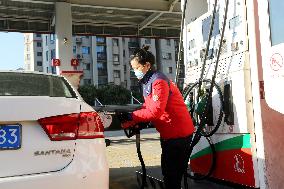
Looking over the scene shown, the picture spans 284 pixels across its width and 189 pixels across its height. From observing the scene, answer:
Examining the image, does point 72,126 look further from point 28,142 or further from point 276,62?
point 276,62

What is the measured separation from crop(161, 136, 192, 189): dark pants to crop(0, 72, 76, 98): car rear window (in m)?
1.03

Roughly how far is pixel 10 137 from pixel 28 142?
120 mm

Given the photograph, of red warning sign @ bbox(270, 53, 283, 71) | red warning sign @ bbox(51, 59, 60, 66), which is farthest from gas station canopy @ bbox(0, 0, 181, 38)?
red warning sign @ bbox(270, 53, 283, 71)

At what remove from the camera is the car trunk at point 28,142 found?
8.42ft

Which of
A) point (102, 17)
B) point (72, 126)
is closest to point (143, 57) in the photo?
point (72, 126)

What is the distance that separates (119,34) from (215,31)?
15987 mm

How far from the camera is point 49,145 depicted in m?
2.68

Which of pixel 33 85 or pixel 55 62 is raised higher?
pixel 55 62

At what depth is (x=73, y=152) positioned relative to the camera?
2.76m

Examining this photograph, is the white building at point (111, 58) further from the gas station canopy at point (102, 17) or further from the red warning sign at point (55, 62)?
the red warning sign at point (55, 62)

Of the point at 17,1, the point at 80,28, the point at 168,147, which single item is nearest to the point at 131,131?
the point at 168,147

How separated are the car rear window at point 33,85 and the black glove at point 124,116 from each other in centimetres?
51

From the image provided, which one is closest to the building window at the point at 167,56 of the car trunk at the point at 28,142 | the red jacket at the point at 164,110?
the red jacket at the point at 164,110

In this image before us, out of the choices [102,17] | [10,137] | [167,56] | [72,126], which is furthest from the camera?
[167,56]
